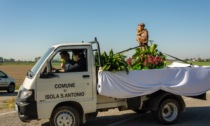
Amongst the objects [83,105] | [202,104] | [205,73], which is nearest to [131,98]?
[83,105]

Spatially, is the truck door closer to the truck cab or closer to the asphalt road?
the truck cab

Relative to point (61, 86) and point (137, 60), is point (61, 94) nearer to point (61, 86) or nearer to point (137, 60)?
point (61, 86)

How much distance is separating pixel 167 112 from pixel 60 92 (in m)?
3.26

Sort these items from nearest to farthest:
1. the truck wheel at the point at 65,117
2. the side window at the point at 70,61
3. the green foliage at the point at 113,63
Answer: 1. the truck wheel at the point at 65,117
2. the side window at the point at 70,61
3. the green foliage at the point at 113,63

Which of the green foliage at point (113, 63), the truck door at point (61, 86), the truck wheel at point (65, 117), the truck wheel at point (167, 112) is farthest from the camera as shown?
the truck wheel at point (167, 112)

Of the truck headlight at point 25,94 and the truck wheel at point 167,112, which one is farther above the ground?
the truck headlight at point 25,94

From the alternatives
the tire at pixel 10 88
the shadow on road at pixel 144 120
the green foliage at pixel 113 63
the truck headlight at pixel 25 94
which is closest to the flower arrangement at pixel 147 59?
the green foliage at pixel 113 63

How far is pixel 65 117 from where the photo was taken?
25.7ft

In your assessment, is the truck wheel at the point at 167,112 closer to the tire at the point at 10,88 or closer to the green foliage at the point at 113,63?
the green foliage at the point at 113,63

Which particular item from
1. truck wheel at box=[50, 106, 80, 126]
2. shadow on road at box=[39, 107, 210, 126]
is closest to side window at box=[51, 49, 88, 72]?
truck wheel at box=[50, 106, 80, 126]

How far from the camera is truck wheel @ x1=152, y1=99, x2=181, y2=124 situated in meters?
8.85

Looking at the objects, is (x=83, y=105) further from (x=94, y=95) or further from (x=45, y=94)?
(x=45, y=94)

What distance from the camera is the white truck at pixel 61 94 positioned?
7465 millimetres

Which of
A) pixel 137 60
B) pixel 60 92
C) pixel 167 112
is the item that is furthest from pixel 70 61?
pixel 167 112
